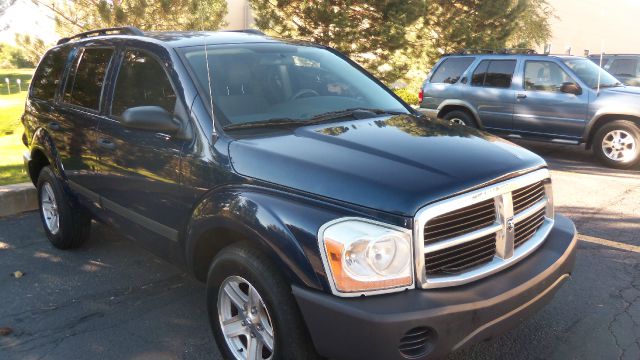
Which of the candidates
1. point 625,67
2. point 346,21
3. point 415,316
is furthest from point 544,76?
point 415,316

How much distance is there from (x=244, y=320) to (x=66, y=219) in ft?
8.52

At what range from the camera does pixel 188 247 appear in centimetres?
319

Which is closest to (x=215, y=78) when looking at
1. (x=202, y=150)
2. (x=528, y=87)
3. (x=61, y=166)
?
(x=202, y=150)

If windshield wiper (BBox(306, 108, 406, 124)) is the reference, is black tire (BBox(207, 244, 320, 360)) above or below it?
below

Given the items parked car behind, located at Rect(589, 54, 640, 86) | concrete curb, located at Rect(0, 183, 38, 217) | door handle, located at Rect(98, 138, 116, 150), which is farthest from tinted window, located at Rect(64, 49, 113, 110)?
parked car behind, located at Rect(589, 54, 640, 86)

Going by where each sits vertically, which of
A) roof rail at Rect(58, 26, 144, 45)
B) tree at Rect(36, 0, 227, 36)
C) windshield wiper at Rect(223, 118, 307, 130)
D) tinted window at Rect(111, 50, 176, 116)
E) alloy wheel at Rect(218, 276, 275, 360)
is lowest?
alloy wheel at Rect(218, 276, 275, 360)

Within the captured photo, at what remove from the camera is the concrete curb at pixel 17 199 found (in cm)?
593

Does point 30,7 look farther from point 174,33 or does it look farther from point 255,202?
point 255,202

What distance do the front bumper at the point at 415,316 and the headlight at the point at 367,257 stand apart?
0.06 metres

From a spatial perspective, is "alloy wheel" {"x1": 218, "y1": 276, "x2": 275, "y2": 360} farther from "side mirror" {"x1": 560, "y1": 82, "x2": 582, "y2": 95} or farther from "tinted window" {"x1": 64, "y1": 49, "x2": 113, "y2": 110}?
"side mirror" {"x1": 560, "y1": 82, "x2": 582, "y2": 95}

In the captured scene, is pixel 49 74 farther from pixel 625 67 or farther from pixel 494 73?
pixel 625 67

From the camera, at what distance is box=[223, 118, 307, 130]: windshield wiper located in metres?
3.16

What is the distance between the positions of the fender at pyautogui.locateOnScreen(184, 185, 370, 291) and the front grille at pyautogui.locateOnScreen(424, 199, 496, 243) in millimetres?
333

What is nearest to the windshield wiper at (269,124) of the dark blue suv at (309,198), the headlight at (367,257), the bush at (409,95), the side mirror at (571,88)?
the dark blue suv at (309,198)
